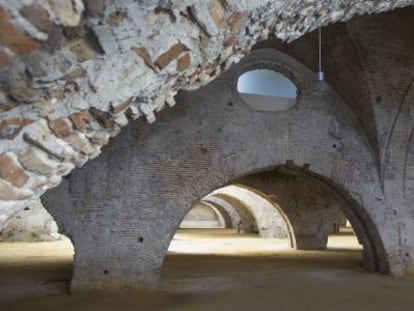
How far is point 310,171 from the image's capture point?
8219 mm

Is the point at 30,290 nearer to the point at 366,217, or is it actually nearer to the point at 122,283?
the point at 122,283

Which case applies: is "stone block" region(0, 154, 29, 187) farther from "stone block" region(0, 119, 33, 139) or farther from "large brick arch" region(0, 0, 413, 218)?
"stone block" region(0, 119, 33, 139)

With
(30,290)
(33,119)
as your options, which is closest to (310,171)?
(30,290)

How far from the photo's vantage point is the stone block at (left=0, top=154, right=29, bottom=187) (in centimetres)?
226

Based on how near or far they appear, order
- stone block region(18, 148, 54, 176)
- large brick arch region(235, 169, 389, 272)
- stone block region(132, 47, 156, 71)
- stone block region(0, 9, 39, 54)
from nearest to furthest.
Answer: stone block region(0, 9, 39, 54) < stone block region(18, 148, 54, 176) < stone block region(132, 47, 156, 71) < large brick arch region(235, 169, 389, 272)

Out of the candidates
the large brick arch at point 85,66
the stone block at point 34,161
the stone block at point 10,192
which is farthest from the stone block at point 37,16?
the stone block at point 10,192

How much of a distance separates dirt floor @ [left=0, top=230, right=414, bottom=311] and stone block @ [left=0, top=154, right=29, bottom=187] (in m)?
4.03

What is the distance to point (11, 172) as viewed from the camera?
7.55ft

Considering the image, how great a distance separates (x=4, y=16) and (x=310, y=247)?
41.3 feet

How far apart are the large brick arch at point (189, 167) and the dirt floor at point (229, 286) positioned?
59cm

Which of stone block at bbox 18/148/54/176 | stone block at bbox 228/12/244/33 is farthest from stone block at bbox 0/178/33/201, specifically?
stone block at bbox 228/12/244/33

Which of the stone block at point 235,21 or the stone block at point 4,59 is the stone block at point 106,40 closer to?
the stone block at point 4,59

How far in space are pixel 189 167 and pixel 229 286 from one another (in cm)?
237

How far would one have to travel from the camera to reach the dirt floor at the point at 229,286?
601cm
